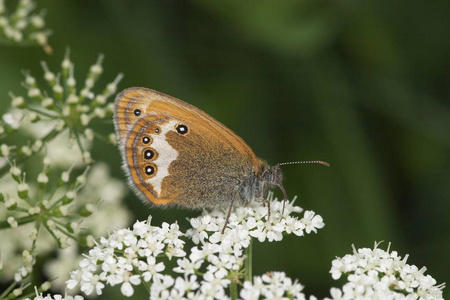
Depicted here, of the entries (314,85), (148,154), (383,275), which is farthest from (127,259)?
(314,85)

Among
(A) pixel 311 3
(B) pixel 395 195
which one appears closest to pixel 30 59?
(A) pixel 311 3

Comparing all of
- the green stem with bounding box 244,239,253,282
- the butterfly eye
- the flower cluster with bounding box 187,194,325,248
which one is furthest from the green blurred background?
the green stem with bounding box 244,239,253,282

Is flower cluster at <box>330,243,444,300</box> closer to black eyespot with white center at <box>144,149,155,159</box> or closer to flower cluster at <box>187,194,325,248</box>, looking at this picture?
flower cluster at <box>187,194,325,248</box>

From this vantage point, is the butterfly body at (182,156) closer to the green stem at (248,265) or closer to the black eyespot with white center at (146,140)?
the black eyespot with white center at (146,140)

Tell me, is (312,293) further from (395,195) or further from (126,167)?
(126,167)

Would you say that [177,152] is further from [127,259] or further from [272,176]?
[127,259]

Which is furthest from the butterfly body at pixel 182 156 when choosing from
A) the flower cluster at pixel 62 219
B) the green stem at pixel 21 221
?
the green stem at pixel 21 221
